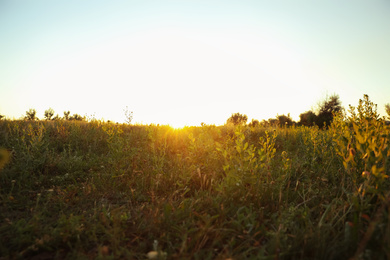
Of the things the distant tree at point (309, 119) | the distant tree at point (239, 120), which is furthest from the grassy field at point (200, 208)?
the distant tree at point (309, 119)

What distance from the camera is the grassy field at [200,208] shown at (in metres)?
1.60

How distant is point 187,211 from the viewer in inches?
83.5

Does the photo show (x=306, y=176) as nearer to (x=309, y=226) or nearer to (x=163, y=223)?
(x=309, y=226)

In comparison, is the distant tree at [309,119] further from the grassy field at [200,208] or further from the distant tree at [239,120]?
the grassy field at [200,208]

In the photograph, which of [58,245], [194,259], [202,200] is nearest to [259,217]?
[202,200]

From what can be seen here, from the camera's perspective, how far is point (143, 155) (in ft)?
13.5

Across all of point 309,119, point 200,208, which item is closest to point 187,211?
point 200,208

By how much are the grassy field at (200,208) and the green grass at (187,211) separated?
0.01 metres

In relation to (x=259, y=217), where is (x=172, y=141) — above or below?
above

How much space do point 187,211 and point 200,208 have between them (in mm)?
176

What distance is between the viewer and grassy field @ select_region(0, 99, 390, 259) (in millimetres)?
1596

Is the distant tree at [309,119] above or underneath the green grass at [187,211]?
above

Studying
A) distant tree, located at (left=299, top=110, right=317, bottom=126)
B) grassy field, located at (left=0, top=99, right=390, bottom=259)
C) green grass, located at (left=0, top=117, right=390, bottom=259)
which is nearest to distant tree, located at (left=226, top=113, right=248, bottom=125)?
green grass, located at (left=0, top=117, right=390, bottom=259)

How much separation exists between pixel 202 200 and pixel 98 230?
1067 mm
